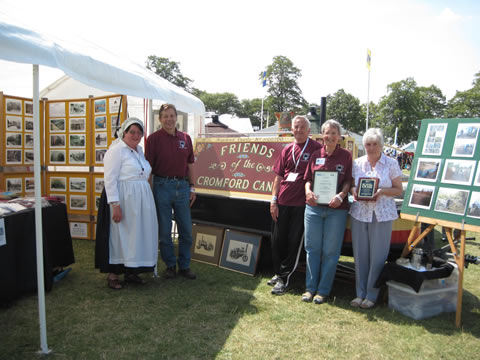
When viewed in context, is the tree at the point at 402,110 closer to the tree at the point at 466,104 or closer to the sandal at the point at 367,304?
the tree at the point at 466,104

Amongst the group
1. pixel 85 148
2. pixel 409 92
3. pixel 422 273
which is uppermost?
pixel 409 92

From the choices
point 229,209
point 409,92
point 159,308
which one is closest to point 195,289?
point 159,308

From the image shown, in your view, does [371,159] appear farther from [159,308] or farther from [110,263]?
[110,263]

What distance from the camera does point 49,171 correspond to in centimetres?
631

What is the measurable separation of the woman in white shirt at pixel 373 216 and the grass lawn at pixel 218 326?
0.98 ft

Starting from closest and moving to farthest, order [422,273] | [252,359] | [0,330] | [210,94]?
[252,359]
[0,330]
[422,273]
[210,94]

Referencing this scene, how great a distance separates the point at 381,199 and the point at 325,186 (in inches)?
21.6

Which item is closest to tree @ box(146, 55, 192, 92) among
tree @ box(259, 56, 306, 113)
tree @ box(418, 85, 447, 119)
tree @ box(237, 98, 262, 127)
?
tree @ box(259, 56, 306, 113)

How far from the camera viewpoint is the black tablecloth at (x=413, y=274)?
328 centimetres

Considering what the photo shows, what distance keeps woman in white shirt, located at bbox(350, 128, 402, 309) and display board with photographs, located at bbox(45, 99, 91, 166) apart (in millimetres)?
4563

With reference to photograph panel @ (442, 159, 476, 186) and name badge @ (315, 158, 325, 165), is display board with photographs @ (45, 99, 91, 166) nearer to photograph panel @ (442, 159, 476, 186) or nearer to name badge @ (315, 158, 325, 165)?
name badge @ (315, 158, 325, 165)

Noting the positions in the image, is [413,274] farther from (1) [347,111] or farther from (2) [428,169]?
(1) [347,111]

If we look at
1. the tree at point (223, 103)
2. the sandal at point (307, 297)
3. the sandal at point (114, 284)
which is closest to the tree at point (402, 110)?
the tree at point (223, 103)

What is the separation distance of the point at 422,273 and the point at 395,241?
67cm
